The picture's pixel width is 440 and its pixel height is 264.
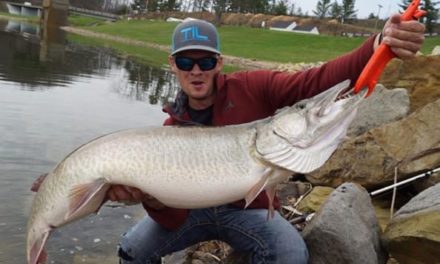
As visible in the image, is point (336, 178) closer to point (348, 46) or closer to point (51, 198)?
point (51, 198)

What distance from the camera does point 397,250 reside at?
4.03 metres

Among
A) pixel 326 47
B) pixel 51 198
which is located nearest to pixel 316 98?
pixel 51 198

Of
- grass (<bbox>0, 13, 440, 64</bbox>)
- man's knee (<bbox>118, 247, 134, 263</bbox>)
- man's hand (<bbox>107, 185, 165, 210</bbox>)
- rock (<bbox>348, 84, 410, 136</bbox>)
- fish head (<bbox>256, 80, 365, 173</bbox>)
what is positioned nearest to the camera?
fish head (<bbox>256, 80, 365, 173</bbox>)

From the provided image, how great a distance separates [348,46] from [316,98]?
137ft

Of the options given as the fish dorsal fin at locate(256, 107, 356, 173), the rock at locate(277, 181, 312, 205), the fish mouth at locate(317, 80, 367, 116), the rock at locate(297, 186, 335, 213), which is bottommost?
the rock at locate(277, 181, 312, 205)

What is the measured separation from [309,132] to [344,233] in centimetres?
126

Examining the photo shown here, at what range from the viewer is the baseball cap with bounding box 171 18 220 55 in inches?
146

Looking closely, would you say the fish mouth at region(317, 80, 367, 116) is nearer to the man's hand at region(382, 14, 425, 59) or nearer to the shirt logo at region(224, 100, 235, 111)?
the man's hand at region(382, 14, 425, 59)

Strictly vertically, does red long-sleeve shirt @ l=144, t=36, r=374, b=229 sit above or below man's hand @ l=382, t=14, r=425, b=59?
below

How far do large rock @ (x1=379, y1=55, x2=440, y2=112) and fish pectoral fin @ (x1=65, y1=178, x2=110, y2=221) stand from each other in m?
4.49

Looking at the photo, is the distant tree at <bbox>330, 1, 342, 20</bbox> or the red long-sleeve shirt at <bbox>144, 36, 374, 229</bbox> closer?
the red long-sleeve shirt at <bbox>144, 36, 374, 229</bbox>

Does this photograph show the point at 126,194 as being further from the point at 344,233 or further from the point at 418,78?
the point at 418,78

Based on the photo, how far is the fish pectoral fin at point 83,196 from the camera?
3207 mm

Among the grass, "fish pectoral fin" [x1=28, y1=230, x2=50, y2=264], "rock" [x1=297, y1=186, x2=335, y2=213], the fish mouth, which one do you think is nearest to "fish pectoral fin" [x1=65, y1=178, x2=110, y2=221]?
"fish pectoral fin" [x1=28, y1=230, x2=50, y2=264]
